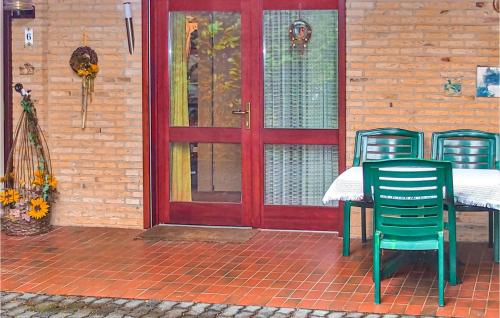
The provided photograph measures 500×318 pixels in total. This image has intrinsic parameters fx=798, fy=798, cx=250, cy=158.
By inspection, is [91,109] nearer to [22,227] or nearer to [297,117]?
[22,227]

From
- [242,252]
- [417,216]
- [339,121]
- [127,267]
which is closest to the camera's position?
[417,216]

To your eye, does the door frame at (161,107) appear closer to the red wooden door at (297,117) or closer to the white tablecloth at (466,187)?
the red wooden door at (297,117)

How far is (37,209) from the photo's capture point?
7.62 m

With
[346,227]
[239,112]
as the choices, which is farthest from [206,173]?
[346,227]

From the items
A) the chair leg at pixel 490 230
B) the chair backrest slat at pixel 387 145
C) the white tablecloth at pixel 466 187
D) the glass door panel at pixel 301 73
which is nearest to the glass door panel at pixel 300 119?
the glass door panel at pixel 301 73

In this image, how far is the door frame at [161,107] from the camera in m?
7.70

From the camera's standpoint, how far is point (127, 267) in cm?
639

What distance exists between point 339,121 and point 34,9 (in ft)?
10.6

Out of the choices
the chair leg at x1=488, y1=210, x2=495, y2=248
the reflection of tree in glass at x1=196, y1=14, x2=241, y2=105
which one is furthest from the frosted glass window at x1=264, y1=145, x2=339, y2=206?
the chair leg at x1=488, y1=210, x2=495, y2=248

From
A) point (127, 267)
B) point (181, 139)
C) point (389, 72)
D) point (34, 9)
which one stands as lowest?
point (127, 267)

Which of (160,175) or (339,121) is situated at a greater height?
(339,121)

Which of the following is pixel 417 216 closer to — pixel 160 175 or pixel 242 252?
pixel 242 252

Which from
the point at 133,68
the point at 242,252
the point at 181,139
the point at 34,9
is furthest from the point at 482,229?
the point at 34,9

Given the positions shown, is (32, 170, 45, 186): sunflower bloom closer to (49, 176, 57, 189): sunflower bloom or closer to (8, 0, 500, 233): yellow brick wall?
(49, 176, 57, 189): sunflower bloom
